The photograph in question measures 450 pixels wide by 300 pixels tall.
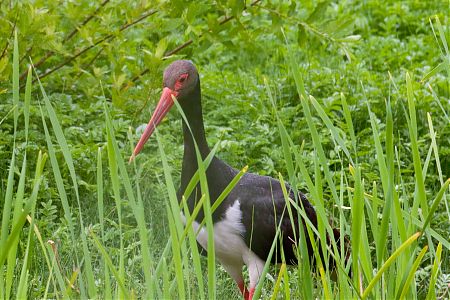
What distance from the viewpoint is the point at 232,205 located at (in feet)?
13.2

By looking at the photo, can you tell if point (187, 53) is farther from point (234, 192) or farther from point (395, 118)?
point (234, 192)

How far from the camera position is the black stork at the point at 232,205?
401 centimetres

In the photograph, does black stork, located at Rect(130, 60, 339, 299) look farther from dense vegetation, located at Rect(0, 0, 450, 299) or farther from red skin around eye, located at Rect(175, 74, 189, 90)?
dense vegetation, located at Rect(0, 0, 450, 299)

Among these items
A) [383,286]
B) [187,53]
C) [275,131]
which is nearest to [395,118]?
[275,131]

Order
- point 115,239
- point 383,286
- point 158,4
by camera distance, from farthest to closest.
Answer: point 158,4 → point 115,239 → point 383,286

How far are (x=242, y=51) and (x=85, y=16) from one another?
196cm

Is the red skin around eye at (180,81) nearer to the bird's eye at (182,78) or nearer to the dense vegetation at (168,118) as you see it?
the bird's eye at (182,78)

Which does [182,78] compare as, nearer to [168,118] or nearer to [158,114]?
[158,114]

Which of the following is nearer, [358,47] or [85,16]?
[85,16]

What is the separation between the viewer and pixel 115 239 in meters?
4.53

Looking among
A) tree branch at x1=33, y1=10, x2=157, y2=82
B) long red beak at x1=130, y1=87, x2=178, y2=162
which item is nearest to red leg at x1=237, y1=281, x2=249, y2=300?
long red beak at x1=130, y1=87, x2=178, y2=162

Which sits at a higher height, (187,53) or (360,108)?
(187,53)

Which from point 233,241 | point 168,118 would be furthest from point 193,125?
point 168,118

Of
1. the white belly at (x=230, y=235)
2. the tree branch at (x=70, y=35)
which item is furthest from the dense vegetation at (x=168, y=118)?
the white belly at (x=230, y=235)
